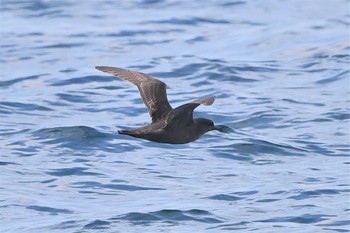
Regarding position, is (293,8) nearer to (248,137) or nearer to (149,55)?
(149,55)

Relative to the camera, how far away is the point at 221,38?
2659cm

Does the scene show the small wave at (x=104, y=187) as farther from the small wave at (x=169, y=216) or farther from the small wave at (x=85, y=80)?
the small wave at (x=85, y=80)

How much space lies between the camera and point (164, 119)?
14.1m

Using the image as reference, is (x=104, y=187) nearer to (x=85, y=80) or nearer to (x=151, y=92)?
(x=151, y=92)

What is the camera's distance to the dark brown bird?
1370 cm

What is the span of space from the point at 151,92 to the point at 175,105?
6358 mm

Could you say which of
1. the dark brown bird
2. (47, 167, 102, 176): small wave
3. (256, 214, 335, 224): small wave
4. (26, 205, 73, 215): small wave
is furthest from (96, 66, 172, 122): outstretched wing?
(47, 167, 102, 176): small wave

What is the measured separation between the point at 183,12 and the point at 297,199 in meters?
13.7

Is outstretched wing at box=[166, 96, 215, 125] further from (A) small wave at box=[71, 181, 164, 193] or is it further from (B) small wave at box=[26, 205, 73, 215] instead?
(A) small wave at box=[71, 181, 164, 193]

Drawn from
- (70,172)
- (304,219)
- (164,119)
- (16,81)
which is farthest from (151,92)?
(16,81)

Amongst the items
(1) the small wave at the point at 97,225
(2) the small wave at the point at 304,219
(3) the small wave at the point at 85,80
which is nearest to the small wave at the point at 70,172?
(1) the small wave at the point at 97,225

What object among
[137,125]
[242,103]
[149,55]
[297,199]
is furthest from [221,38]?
[297,199]

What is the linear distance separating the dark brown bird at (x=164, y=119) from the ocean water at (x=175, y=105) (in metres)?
1.20

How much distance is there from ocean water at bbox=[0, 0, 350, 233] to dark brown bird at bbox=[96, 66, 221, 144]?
3.95ft
